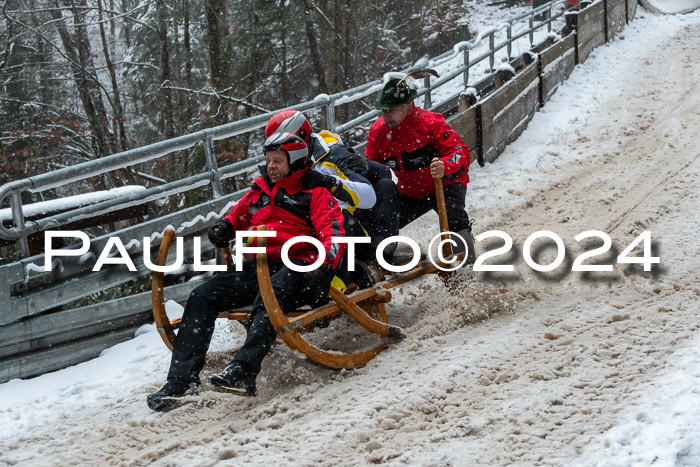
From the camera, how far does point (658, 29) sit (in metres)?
17.0

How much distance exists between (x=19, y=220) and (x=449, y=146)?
3.19 metres

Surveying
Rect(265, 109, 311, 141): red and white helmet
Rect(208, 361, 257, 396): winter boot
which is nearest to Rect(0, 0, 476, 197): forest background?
Rect(265, 109, 311, 141): red and white helmet

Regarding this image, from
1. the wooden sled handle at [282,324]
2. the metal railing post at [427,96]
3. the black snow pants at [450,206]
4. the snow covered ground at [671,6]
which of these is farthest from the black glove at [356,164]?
the snow covered ground at [671,6]

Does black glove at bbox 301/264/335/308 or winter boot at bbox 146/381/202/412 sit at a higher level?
black glove at bbox 301/264/335/308

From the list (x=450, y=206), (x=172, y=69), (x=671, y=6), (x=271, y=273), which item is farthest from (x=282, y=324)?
(x=671, y=6)

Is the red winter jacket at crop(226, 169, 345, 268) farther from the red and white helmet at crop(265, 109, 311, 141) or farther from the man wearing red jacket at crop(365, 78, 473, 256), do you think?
the man wearing red jacket at crop(365, 78, 473, 256)

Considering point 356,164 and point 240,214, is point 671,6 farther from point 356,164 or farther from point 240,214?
point 240,214

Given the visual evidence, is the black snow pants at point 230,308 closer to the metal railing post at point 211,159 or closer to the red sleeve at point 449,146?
the metal railing post at point 211,159

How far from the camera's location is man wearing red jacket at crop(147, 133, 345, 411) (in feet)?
13.6

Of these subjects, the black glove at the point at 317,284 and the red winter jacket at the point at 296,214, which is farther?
the red winter jacket at the point at 296,214

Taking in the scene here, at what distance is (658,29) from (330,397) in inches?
633

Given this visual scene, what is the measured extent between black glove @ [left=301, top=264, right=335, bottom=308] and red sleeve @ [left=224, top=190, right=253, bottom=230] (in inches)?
27.7

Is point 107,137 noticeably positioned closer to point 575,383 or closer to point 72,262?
point 72,262

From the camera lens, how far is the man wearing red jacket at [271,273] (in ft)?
13.6
